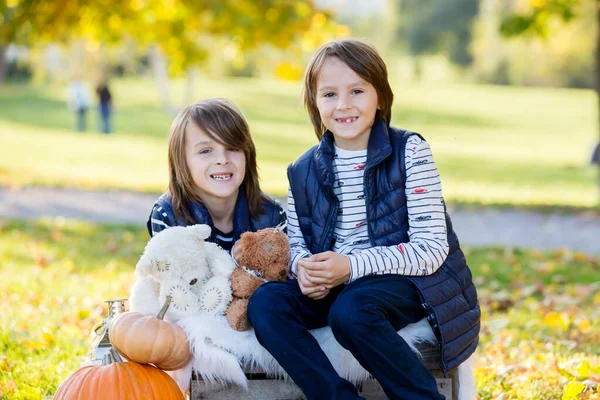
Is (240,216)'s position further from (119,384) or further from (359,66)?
(119,384)

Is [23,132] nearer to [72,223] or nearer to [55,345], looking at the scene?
[72,223]

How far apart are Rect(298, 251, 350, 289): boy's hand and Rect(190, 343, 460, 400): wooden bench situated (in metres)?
0.39

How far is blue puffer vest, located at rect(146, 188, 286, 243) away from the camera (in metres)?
3.38

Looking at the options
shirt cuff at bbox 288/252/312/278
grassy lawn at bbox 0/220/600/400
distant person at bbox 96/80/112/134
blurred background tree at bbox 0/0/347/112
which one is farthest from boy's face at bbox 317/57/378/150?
distant person at bbox 96/80/112/134

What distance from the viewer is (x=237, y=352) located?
2879 mm

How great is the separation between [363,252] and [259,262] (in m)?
0.42

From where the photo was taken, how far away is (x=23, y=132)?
22875mm

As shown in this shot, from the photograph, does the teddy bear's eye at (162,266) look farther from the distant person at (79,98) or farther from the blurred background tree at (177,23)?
the distant person at (79,98)

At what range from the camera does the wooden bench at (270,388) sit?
9.45 ft

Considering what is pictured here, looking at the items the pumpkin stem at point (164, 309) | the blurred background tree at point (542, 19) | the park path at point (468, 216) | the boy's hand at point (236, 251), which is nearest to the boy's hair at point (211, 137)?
the boy's hand at point (236, 251)

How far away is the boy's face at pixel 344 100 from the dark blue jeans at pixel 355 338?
0.67 m

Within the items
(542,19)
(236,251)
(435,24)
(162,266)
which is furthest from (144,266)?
(435,24)

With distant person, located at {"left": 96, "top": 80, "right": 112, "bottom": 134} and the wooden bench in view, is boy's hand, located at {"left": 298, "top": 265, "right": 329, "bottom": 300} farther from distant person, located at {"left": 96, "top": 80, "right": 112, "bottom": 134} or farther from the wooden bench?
distant person, located at {"left": 96, "top": 80, "right": 112, "bottom": 134}

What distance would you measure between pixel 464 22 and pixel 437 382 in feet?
138
